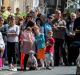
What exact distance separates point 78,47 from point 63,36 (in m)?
0.70

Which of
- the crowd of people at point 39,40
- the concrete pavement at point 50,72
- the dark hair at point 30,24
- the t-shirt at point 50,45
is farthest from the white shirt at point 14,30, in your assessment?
the t-shirt at point 50,45

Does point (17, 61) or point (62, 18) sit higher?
point (62, 18)

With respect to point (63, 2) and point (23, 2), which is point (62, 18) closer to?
point (23, 2)

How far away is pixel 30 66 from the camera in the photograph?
20.7m

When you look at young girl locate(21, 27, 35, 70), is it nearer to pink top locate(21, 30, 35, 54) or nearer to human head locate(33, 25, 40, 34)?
pink top locate(21, 30, 35, 54)

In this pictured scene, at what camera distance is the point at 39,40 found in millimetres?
21266

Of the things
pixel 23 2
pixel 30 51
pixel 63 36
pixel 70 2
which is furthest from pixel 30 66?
pixel 70 2

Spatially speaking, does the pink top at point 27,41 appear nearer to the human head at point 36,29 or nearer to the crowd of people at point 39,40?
the crowd of people at point 39,40

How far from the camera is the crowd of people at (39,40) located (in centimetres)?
2084

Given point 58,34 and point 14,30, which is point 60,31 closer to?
point 58,34

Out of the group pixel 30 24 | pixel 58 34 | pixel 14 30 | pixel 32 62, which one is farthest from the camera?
pixel 58 34

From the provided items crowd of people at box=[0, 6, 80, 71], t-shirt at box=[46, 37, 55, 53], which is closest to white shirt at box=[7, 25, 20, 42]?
crowd of people at box=[0, 6, 80, 71]

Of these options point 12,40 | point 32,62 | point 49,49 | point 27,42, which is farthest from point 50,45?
point 12,40

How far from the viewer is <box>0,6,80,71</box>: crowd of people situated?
68.4ft
